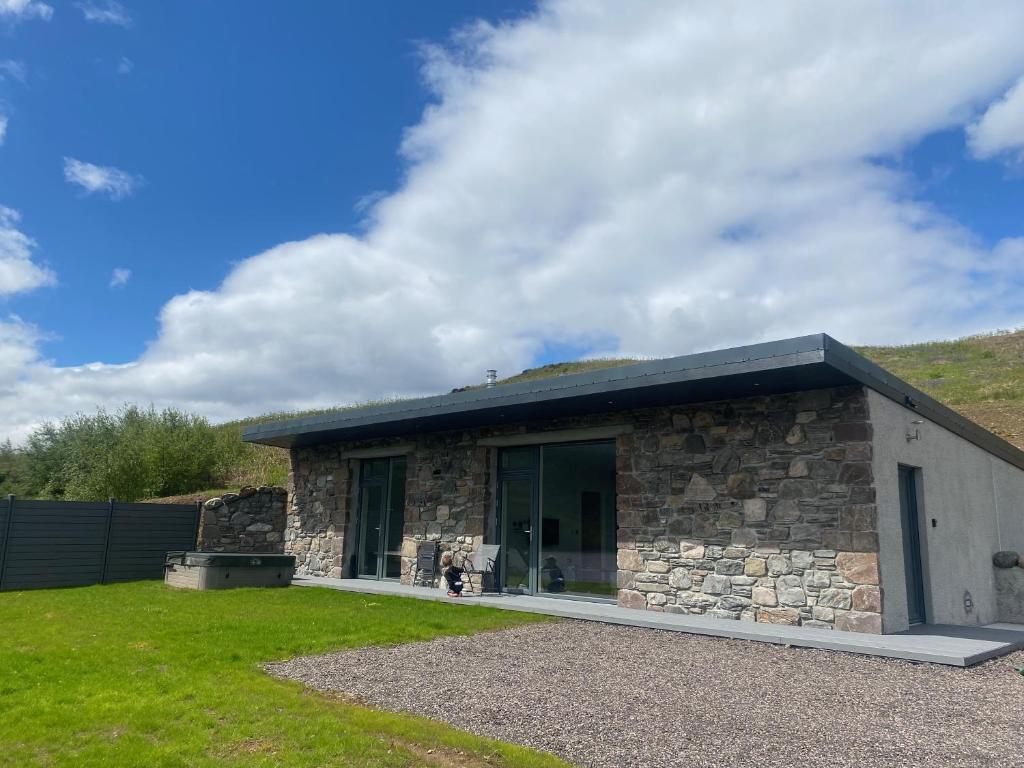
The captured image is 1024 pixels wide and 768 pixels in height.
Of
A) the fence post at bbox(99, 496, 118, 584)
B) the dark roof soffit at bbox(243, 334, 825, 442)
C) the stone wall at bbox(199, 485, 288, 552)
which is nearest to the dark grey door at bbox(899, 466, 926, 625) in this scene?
the dark roof soffit at bbox(243, 334, 825, 442)

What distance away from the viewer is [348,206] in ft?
38.0

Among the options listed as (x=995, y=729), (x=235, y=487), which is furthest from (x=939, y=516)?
(x=235, y=487)

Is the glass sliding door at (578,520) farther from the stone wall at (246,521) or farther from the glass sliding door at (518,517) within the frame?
the stone wall at (246,521)

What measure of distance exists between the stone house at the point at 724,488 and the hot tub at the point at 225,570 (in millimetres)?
1904

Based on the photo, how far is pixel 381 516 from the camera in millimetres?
12633

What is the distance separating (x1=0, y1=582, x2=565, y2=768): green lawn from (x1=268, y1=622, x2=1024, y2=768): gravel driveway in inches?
14.5

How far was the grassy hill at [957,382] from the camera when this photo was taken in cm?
2141

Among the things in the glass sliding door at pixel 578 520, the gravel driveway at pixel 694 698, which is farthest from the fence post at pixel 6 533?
the glass sliding door at pixel 578 520

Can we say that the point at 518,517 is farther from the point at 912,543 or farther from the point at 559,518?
the point at 912,543

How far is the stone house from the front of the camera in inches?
292

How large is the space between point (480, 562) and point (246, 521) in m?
5.81

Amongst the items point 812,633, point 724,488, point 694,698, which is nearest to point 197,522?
point 724,488

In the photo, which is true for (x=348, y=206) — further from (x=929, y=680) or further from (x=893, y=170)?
(x=929, y=680)

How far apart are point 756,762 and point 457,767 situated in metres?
1.47
